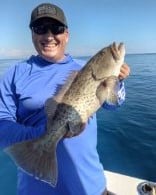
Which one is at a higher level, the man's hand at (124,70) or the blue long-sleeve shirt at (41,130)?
the man's hand at (124,70)

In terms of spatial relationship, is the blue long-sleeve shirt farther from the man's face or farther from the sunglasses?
the sunglasses

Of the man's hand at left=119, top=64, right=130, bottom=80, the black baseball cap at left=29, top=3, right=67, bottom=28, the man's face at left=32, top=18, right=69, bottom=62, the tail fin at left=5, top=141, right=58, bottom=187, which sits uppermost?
the black baseball cap at left=29, top=3, right=67, bottom=28

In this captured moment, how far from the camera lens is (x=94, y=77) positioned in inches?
97.0

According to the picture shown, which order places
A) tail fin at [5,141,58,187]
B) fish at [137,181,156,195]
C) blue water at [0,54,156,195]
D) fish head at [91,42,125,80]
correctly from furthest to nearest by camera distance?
blue water at [0,54,156,195]
fish at [137,181,156,195]
fish head at [91,42,125,80]
tail fin at [5,141,58,187]

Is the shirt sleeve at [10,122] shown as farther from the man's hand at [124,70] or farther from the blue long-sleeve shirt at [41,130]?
the man's hand at [124,70]

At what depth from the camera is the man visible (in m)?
2.70

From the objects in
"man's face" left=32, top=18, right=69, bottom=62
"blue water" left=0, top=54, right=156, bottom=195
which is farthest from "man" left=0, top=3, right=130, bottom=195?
"blue water" left=0, top=54, right=156, bottom=195

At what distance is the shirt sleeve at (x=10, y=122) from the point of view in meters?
2.67

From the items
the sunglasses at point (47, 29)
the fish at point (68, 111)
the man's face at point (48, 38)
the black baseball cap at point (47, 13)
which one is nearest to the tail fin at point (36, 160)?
the fish at point (68, 111)

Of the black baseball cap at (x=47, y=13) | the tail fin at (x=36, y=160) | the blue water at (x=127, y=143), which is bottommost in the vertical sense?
the blue water at (x=127, y=143)

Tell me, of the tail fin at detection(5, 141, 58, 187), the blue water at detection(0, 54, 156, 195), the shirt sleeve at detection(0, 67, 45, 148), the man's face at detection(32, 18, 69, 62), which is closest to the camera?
the tail fin at detection(5, 141, 58, 187)

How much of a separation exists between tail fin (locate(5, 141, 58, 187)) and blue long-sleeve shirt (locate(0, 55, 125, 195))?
276 mm

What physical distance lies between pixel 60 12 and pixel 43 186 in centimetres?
155

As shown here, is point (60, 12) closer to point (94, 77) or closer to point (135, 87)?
point (94, 77)
